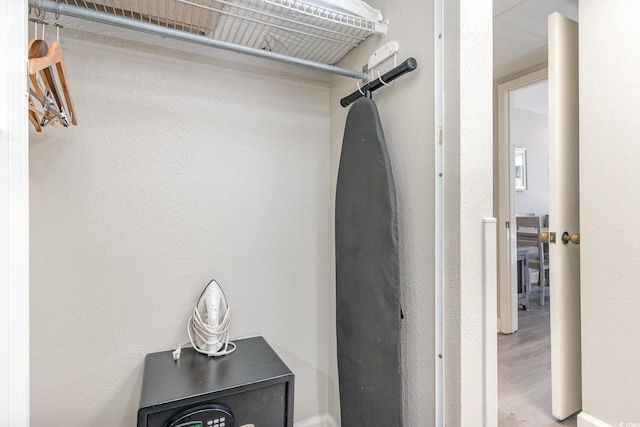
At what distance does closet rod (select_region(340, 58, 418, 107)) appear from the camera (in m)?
1.03

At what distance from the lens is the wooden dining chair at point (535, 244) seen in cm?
371

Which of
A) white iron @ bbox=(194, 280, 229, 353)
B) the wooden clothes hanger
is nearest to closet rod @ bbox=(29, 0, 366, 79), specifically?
the wooden clothes hanger

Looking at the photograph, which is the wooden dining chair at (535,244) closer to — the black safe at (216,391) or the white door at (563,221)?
the white door at (563,221)

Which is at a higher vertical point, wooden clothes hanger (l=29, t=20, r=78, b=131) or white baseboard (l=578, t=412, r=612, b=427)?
wooden clothes hanger (l=29, t=20, r=78, b=131)

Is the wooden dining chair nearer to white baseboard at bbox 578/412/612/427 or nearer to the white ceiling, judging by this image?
the white ceiling

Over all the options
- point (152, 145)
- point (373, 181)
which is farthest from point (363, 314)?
point (152, 145)

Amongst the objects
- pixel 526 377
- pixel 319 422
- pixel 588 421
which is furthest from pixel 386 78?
pixel 526 377

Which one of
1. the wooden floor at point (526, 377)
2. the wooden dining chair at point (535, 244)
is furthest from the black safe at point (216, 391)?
the wooden dining chair at point (535, 244)

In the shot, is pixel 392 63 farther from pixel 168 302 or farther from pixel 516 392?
pixel 516 392

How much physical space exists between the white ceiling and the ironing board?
1614mm

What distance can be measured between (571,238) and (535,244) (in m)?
2.45

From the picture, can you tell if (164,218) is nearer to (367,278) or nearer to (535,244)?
(367,278)

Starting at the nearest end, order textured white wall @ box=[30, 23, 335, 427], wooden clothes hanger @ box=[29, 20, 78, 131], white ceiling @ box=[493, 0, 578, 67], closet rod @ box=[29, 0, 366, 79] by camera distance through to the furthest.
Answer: wooden clothes hanger @ box=[29, 20, 78, 131]
closet rod @ box=[29, 0, 366, 79]
textured white wall @ box=[30, 23, 335, 427]
white ceiling @ box=[493, 0, 578, 67]

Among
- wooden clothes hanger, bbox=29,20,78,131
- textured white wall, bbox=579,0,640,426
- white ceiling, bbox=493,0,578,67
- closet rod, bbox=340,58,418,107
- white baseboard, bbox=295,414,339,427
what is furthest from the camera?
white ceiling, bbox=493,0,578,67
